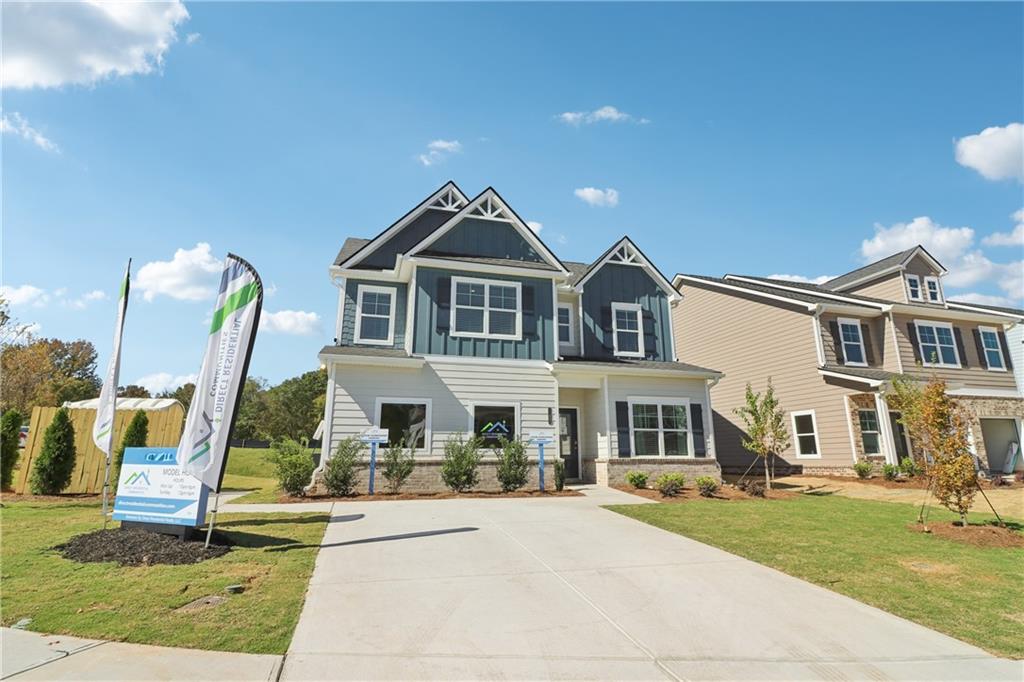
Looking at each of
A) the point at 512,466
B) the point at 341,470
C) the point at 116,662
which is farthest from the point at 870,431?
the point at 116,662

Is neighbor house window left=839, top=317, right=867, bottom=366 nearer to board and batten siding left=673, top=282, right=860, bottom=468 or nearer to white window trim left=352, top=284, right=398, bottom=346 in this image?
board and batten siding left=673, top=282, right=860, bottom=468

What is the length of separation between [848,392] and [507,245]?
1363 centimetres

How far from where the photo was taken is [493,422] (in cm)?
1430

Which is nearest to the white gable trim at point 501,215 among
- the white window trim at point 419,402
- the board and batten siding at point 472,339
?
the board and batten siding at point 472,339

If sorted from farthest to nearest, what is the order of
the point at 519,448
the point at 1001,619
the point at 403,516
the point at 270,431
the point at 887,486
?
the point at 270,431 < the point at 887,486 < the point at 519,448 < the point at 403,516 < the point at 1001,619

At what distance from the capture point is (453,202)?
18.0 m

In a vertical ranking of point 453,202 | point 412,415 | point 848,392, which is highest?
point 453,202

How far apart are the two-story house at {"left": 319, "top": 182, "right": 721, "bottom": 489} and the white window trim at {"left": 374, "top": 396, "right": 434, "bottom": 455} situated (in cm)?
3

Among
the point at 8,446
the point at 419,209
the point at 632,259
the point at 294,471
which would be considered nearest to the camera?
the point at 294,471

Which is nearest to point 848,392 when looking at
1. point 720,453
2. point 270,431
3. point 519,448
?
point 720,453

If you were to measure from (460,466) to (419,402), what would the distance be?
218 centimetres

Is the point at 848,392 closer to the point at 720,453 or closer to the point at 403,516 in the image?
the point at 720,453

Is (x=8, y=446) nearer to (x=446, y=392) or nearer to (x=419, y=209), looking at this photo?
(x=446, y=392)

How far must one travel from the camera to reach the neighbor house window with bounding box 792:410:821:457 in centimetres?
1925
